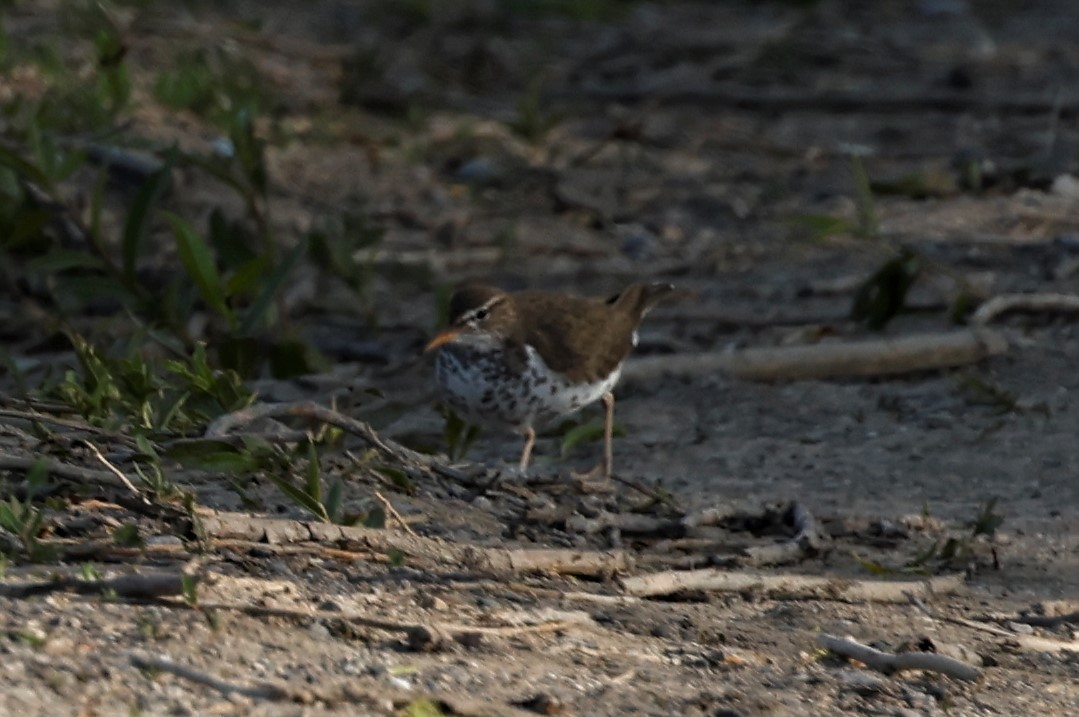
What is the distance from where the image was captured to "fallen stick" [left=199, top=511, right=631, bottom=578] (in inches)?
186

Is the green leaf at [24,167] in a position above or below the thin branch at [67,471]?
above

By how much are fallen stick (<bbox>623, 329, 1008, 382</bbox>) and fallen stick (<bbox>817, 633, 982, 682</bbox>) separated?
333 centimetres

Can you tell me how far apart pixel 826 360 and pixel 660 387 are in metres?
0.68

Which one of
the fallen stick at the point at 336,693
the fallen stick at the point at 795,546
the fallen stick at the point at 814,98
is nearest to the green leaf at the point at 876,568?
the fallen stick at the point at 795,546

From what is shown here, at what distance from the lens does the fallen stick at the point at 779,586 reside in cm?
496

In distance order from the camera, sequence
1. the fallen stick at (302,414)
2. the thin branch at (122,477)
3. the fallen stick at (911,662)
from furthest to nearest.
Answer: the fallen stick at (302,414), the thin branch at (122,477), the fallen stick at (911,662)

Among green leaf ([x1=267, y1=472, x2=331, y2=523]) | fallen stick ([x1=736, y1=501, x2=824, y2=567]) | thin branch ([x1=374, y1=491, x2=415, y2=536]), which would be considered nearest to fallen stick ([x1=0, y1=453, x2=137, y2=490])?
green leaf ([x1=267, y1=472, x2=331, y2=523])

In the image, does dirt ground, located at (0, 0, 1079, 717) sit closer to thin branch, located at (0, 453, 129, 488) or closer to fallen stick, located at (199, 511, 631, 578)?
fallen stick, located at (199, 511, 631, 578)

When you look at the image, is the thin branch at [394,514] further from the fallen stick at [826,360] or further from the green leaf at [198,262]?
the fallen stick at [826,360]

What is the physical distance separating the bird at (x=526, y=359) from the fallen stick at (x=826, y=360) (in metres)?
0.56

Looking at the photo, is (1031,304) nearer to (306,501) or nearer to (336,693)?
(306,501)

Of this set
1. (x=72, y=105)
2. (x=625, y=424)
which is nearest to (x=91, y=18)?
(x=72, y=105)

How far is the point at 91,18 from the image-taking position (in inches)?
446

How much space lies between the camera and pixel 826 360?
7.78m
